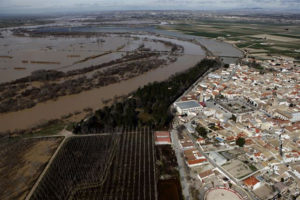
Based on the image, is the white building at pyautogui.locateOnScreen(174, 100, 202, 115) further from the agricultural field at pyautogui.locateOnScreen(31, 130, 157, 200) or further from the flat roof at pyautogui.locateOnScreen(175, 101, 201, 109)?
the agricultural field at pyautogui.locateOnScreen(31, 130, 157, 200)

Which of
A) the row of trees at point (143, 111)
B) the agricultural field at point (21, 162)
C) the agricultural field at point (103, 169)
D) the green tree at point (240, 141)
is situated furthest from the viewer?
the row of trees at point (143, 111)

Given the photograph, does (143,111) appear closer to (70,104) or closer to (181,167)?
(70,104)

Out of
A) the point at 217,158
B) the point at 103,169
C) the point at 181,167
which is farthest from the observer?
the point at 217,158

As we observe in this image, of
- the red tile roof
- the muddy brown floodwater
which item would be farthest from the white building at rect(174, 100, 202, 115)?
the red tile roof

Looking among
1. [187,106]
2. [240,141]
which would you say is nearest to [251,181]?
[240,141]

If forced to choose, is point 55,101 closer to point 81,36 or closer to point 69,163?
point 69,163

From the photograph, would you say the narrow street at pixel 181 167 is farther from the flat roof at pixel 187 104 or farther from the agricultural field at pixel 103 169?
the flat roof at pixel 187 104

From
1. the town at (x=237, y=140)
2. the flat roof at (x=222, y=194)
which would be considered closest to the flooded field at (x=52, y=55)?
the town at (x=237, y=140)
